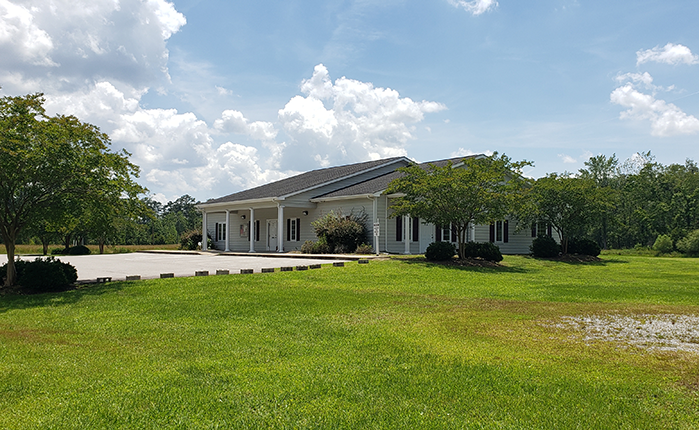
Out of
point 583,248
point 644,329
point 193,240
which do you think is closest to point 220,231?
point 193,240

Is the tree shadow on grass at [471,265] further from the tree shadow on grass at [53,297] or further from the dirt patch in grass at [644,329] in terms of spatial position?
the tree shadow on grass at [53,297]

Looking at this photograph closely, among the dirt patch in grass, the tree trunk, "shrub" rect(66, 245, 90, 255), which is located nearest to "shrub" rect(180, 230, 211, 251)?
"shrub" rect(66, 245, 90, 255)

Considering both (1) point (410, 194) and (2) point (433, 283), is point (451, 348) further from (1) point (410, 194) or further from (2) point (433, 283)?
(1) point (410, 194)

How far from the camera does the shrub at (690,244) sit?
32562mm

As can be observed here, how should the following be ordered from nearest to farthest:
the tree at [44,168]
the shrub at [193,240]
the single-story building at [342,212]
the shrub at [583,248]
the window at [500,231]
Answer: the tree at [44,168]
the single-story building at [342,212]
the shrub at [583,248]
the window at [500,231]
the shrub at [193,240]

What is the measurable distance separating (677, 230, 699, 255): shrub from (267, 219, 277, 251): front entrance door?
2598cm

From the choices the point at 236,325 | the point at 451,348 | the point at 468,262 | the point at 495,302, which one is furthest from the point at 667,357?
the point at 468,262

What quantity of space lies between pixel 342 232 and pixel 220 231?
46.3ft

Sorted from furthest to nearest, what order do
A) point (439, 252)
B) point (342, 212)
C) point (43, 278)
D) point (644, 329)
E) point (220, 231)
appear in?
point (220, 231) → point (342, 212) → point (439, 252) → point (43, 278) → point (644, 329)

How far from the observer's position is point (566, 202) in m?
25.2

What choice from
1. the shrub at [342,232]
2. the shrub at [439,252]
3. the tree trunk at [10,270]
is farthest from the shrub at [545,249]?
the tree trunk at [10,270]

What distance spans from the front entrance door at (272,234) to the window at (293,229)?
166 centimetres

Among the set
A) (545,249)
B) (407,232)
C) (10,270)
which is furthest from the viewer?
(545,249)

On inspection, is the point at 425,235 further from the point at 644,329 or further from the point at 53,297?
the point at 644,329
